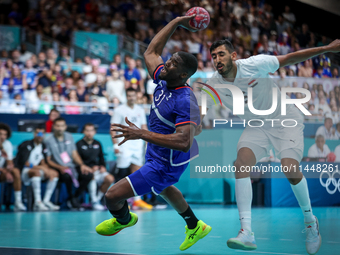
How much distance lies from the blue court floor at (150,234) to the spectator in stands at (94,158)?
3.38ft

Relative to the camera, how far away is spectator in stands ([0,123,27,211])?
8.81 meters

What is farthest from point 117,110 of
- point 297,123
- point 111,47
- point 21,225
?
point 111,47

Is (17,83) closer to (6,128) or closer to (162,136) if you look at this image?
(6,128)

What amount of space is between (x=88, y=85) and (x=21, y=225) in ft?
22.0

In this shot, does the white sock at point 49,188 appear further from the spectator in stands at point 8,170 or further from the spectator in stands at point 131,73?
the spectator in stands at point 131,73

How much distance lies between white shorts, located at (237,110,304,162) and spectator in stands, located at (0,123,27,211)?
5568 millimetres

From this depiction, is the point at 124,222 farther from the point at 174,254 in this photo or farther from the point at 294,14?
the point at 294,14

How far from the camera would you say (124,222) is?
175 inches

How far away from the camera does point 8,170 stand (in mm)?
8852

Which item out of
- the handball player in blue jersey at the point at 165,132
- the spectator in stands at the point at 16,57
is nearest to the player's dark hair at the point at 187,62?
the handball player in blue jersey at the point at 165,132

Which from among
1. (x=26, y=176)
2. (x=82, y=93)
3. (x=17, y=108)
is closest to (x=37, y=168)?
(x=26, y=176)

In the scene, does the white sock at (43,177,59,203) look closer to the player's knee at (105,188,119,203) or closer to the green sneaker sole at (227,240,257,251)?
the player's knee at (105,188,119,203)

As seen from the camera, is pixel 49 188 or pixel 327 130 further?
pixel 327 130

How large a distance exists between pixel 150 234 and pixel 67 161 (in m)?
4.09
